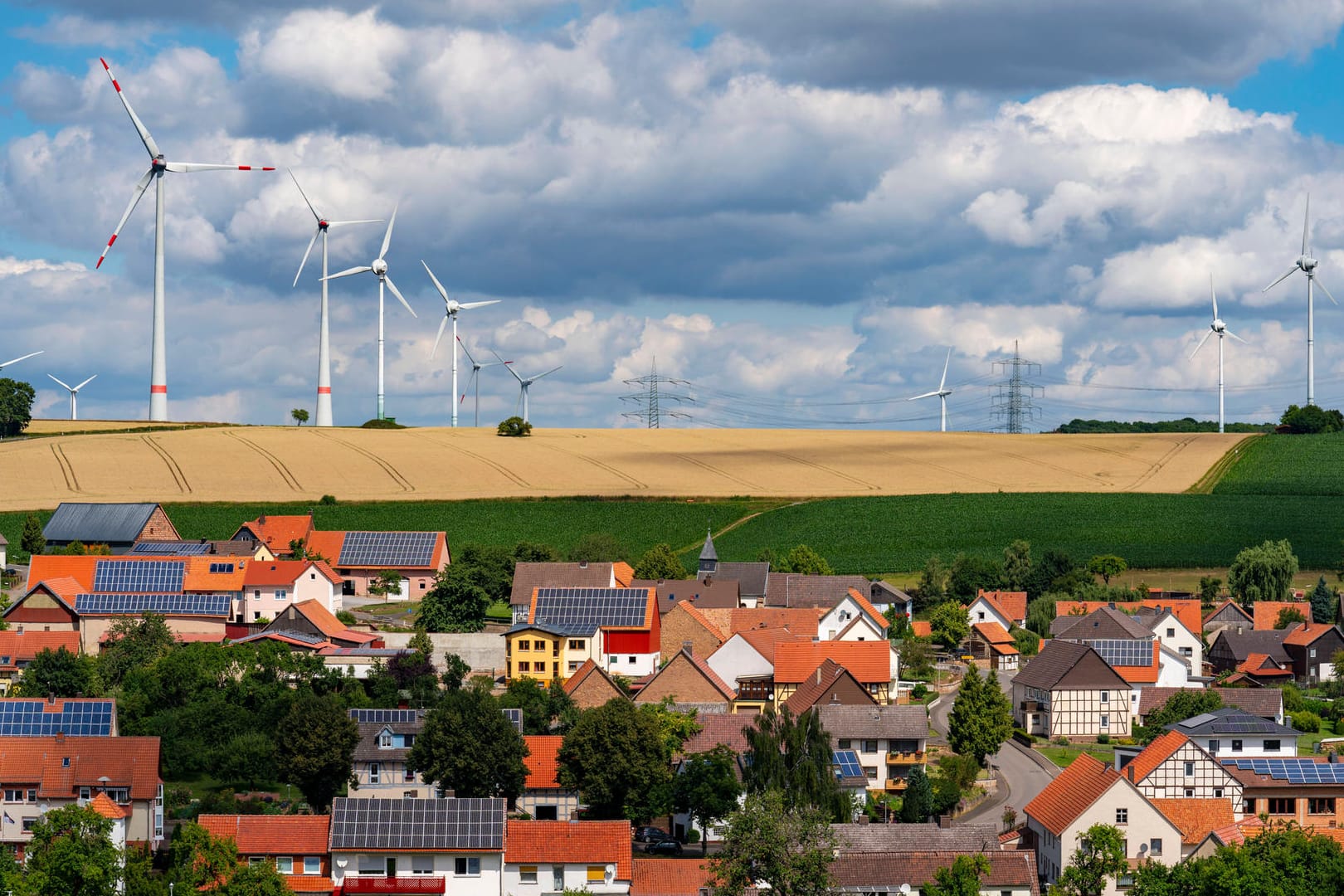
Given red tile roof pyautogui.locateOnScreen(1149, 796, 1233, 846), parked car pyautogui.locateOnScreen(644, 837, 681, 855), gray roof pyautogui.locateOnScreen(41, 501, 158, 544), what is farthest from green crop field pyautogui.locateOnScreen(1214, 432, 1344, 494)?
parked car pyautogui.locateOnScreen(644, 837, 681, 855)

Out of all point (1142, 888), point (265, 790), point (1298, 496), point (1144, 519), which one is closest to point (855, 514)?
point (1144, 519)

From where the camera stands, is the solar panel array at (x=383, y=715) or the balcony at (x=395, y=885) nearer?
the balcony at (x=395, y=885)

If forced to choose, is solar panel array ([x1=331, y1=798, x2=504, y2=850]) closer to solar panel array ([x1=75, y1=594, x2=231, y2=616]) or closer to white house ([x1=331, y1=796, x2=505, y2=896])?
white house ([x1=331, y1=796, x2=505, y2=896])

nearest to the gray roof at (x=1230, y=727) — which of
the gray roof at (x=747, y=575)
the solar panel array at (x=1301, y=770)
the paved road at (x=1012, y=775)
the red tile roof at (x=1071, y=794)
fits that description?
the solar panel array at (x=1301, y=770)

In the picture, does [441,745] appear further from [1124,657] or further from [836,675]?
[1124,657]

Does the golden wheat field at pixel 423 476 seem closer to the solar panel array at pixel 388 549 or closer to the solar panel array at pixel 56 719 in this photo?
the solar panel array at pixel 388 549

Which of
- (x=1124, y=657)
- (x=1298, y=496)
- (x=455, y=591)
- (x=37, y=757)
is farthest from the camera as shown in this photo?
(x=1298, y=496)
